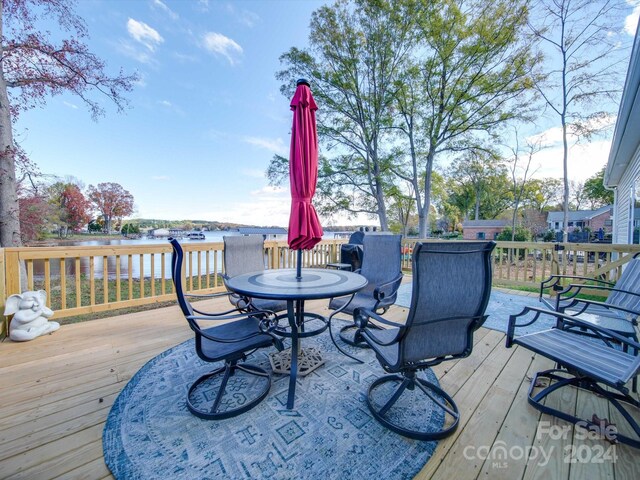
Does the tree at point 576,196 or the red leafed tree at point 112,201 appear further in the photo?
the tree at point 576,196

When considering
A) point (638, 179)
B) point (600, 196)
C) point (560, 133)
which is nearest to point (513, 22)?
point (560, 133)

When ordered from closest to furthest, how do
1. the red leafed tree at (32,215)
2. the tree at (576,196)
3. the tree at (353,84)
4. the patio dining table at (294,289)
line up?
the patio dining table at (294,289)
the red leafed tree at (32,215)
the tree at (353,84)
the tree at (576,196)

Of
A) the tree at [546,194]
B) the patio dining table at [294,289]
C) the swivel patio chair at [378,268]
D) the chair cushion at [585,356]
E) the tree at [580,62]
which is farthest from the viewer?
the tree at [546,194]

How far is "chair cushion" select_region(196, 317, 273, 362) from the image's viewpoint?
5.41 ft

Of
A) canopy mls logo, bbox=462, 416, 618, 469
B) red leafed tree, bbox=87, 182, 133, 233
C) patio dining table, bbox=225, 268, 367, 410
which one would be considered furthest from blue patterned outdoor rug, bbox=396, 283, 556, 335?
red leafed tree, bbox=87, 182, 133, 233

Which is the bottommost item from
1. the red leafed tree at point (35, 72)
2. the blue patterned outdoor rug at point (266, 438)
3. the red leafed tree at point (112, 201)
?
the blue patterned outdoor rug at point (266, 438)

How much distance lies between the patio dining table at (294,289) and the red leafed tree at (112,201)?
947 centimetres

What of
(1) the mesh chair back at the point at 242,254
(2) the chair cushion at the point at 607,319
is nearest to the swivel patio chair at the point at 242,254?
(1) the mesh chair back at the point at 242,254

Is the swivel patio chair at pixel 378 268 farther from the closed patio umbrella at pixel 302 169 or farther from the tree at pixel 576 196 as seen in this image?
the tree at pixel 576 196

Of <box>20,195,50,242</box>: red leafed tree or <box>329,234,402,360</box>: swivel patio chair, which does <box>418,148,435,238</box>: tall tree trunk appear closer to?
<box>329,234,402,360</box>: swivel patio chair

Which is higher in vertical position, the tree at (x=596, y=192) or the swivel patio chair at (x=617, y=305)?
the tree at (x=596, y=192)

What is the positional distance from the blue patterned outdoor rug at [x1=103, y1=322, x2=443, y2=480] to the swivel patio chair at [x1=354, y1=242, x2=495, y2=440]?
0.28 ft

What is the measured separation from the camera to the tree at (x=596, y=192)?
28263mm

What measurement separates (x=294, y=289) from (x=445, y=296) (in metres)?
1.07
